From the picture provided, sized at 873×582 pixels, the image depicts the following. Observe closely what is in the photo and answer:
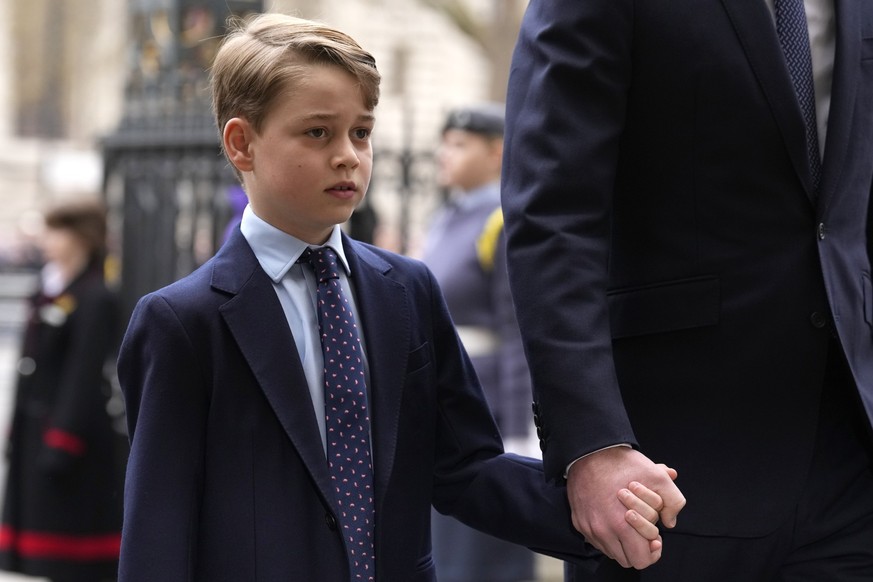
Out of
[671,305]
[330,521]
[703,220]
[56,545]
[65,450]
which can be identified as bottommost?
[56,545]

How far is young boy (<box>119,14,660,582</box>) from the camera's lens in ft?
7.10

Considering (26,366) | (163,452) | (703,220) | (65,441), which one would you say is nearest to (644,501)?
(703,220)

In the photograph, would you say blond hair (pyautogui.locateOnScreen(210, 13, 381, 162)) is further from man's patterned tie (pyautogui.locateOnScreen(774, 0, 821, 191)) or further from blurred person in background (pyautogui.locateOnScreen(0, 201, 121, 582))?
blurred person in background (pyautogui.locateOnScreen(0, 201, 121, 582))

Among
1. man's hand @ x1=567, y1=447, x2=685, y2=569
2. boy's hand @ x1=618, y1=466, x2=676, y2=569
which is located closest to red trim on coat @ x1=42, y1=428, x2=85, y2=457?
man's hand @ x1=567, y1=447, x2=685, y2=569

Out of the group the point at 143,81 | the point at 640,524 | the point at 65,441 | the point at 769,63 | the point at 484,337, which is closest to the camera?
the point at 640,524

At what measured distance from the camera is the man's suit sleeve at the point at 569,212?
2.19m

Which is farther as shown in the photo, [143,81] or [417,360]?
[143,81]

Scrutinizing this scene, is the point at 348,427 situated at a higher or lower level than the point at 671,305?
lower

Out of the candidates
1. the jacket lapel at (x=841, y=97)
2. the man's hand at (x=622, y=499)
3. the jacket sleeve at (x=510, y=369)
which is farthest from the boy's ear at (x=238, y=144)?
the jacket sleeve at (x=510, y=369)

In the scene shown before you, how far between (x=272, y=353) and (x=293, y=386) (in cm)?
6

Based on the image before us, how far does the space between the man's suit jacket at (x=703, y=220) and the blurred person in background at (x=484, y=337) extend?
8.60 ft

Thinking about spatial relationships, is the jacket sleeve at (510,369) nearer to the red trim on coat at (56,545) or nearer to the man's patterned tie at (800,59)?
the red trim on coat at (56,545)

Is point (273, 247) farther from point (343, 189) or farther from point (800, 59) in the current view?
point (800, 59)

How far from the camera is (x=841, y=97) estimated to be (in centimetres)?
236
